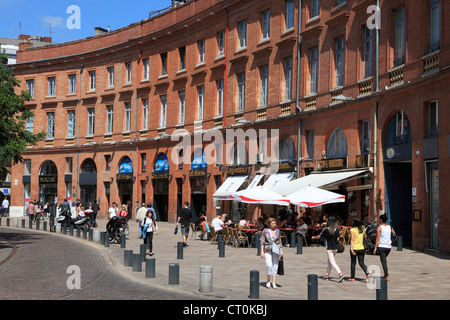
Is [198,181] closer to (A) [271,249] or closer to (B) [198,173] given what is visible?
(B) [198,173]

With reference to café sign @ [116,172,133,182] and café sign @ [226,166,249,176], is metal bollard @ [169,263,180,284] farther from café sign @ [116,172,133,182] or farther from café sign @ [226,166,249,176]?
café sign @ [116,172,133,182]

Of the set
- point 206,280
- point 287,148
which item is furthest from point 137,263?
point 287,148

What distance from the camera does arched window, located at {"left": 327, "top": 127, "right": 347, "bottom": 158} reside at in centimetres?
2831

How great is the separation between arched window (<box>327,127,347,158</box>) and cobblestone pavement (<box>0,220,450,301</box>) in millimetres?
5894

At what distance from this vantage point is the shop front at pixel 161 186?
44.1m

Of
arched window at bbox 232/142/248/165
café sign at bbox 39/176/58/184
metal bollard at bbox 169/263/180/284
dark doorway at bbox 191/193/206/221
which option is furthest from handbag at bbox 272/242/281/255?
café sign at bbox 39/176/58/184

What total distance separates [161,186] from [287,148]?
14.5 meters

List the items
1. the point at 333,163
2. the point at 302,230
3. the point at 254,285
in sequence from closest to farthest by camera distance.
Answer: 1. the point at 254,285
2. the point at 302,230
3. the point at 333,163

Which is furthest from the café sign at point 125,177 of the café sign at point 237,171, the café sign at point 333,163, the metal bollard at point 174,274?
the metal bollard at point 174,274

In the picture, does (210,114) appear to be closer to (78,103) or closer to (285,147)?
(285,147)

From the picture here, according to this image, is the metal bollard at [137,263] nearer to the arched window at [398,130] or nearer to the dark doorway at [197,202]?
the arched window at [398,130]

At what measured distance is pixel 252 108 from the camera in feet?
116

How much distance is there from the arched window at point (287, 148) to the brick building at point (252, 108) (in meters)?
0.11

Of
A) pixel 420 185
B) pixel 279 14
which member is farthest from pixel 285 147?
pixel 420 185
